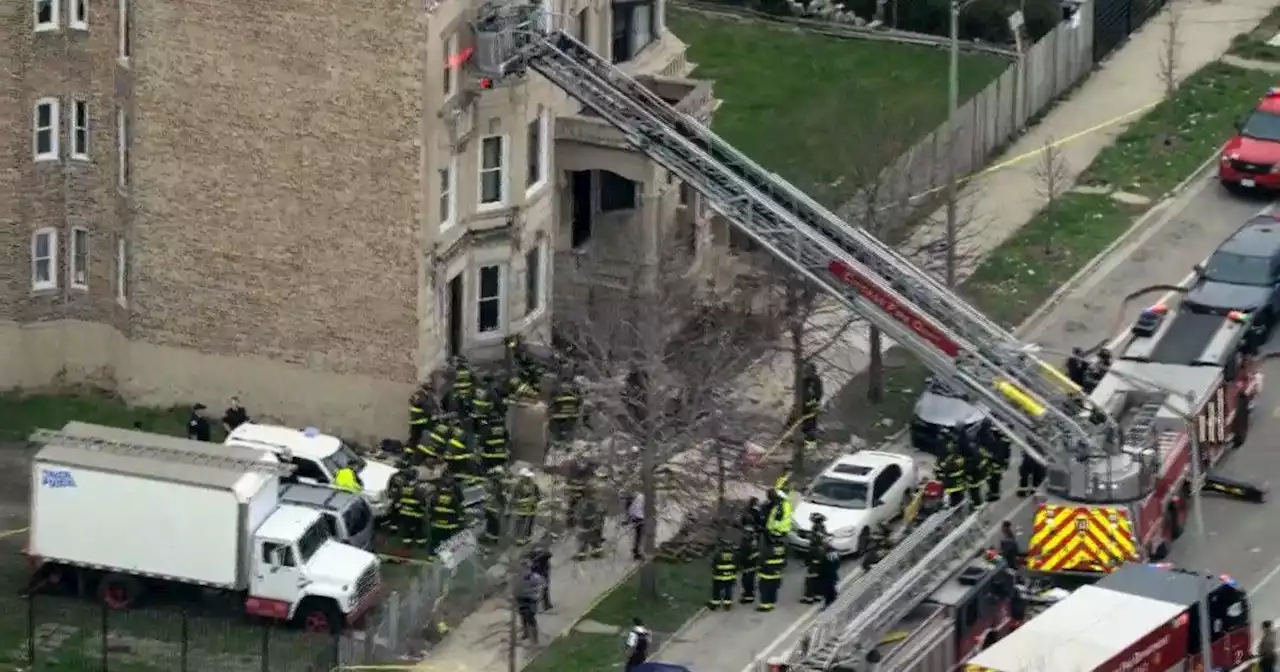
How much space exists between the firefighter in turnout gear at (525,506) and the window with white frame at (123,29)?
1110 centimetres

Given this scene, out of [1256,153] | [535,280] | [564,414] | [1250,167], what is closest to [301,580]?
[564,414]

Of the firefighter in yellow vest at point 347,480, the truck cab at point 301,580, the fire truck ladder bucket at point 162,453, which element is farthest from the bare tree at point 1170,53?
the truck cab at point 301,580

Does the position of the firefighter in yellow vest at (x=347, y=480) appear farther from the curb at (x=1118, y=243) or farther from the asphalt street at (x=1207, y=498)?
the curb at (x=1118, y=243)

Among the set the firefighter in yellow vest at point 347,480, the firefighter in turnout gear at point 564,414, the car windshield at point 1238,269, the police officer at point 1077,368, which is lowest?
the firefighter in yellow vest at point 347,480

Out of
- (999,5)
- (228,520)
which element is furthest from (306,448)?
(999,5)

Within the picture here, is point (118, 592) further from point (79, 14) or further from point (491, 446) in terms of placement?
point (79, 14)

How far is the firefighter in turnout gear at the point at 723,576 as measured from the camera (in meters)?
56.4

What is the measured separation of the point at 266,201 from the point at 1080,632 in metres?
18.3

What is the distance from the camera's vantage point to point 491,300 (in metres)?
64.8

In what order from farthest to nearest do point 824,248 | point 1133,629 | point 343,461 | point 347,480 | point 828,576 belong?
point 824,248 < point 343,461 < point 347,480 < point 828,576 < point 1133,629

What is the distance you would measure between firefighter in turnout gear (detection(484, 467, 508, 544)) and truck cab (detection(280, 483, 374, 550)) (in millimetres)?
→ 1939

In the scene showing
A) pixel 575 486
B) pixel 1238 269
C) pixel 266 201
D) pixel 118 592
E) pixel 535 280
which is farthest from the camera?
pixel 1238 269

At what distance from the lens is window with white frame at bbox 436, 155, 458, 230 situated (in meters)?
62.8

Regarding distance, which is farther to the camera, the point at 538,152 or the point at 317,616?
the point at 538,152
